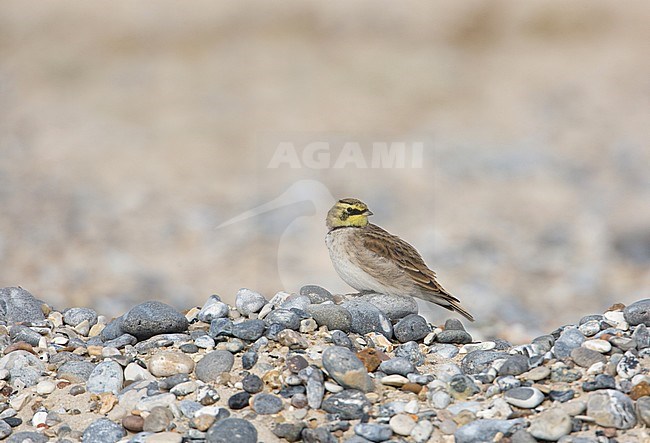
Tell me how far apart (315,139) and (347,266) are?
12.5m

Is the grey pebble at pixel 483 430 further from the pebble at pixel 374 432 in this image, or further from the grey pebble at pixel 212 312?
the grey pebble at pixel 212 312

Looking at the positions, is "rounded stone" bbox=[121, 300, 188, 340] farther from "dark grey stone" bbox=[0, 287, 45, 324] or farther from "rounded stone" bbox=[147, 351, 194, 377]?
"dark grey stone" bbox=[0, 287, 45, 324]

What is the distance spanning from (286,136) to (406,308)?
537 inches

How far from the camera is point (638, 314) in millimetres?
5367

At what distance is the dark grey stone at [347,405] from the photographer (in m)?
4.58

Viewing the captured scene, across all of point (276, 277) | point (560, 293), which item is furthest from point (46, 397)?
point (560, 293)

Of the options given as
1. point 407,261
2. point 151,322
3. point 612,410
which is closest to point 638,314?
point 612,410

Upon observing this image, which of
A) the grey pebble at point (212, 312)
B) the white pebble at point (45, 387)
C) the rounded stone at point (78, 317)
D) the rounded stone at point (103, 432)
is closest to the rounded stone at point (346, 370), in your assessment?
the rounded stone at point (103, 432)

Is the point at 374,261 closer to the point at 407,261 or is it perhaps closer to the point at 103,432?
the point at 407,261

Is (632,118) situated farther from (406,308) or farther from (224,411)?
(224,411)

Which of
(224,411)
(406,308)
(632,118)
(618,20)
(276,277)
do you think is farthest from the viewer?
(618,20)

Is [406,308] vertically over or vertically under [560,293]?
under

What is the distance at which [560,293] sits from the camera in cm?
1350

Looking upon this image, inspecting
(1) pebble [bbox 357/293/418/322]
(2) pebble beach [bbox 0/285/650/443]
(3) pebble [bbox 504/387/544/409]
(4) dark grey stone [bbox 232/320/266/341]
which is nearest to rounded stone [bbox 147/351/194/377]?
(2) pebble beach [bbox 0/285/650/443]
